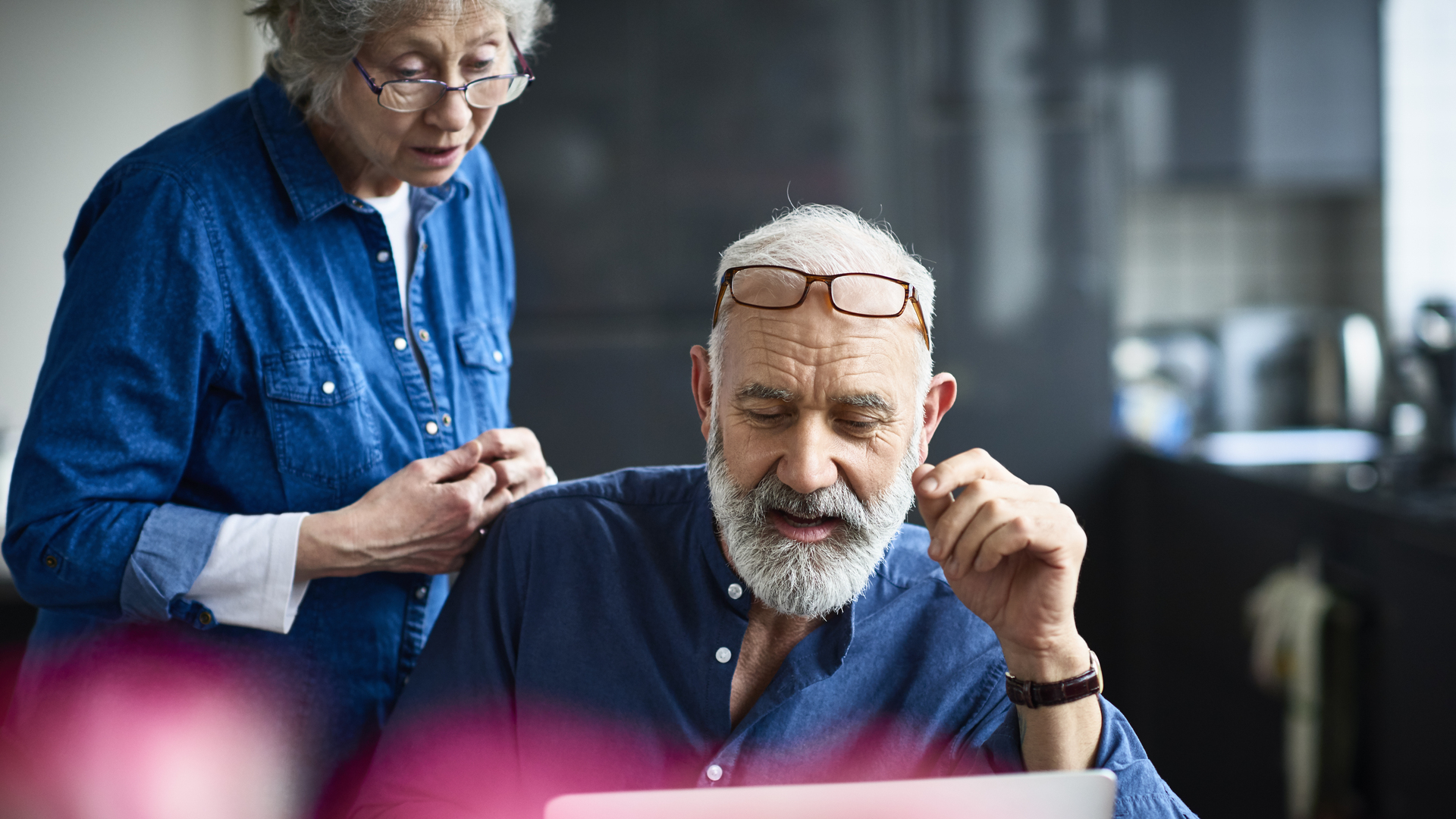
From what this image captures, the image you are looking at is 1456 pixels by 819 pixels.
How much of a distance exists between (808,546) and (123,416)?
766mm

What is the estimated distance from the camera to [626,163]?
142 inches

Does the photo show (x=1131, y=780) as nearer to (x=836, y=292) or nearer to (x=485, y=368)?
(x=836, y=292)

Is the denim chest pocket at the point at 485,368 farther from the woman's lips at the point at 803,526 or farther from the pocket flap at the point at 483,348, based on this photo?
the woman's lips at the point at 803,526

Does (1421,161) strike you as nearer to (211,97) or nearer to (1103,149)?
(1103,149)

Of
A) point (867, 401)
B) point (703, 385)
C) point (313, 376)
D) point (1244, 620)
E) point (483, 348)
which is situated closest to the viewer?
point (867, 401)

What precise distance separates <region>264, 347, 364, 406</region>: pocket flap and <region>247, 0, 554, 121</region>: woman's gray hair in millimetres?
292

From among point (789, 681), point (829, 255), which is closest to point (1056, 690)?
point (789, 681)

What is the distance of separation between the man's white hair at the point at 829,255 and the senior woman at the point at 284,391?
35 cm

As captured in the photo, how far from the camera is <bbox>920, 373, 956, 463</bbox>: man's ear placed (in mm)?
1377

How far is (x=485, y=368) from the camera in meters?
1.62

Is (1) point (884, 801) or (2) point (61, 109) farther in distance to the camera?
(2) point (61, 109)

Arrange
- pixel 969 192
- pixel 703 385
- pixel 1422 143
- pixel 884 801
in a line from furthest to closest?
pixel 1422 143
pixel 969 192
pixel 703 385
pixel 884 801

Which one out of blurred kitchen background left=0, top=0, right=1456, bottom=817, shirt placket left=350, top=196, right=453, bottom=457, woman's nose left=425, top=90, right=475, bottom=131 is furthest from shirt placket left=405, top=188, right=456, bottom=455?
blurred kitchen background left=0, top=0, right=1456, bottom=817

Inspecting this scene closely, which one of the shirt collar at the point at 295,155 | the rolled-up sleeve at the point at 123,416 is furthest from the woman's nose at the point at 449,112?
the rolled-up sleeve at the point at 123,416
